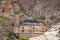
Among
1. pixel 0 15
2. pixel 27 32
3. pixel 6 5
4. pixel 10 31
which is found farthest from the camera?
pixel 6 5

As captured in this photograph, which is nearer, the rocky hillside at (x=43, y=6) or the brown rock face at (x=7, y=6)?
the brown rock face at (x=7, y=6)

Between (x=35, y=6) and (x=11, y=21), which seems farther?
(x=35, y=6)

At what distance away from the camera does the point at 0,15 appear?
2564cm

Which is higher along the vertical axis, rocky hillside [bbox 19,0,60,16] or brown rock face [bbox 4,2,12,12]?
brown rock face [bbox 4,2,12,12]

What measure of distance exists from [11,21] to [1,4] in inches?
198

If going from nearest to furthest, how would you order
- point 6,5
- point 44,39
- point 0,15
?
point 44,39, point 0,15, point 6,5

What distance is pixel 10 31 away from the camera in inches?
872

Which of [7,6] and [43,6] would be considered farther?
[43,6]

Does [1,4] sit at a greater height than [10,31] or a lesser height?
greater

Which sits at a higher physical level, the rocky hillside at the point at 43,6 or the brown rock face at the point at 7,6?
the brown rock face at the point at 7,6

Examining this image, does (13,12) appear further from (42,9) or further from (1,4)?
(42,9)

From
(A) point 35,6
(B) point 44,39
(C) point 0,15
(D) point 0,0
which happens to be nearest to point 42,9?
(A) point 35,6

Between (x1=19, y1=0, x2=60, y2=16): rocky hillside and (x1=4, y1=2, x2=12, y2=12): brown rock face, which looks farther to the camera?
(x1=19, y1=0, x2=60, y2=16): rocky hillside

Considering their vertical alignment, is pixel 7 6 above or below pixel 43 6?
above
